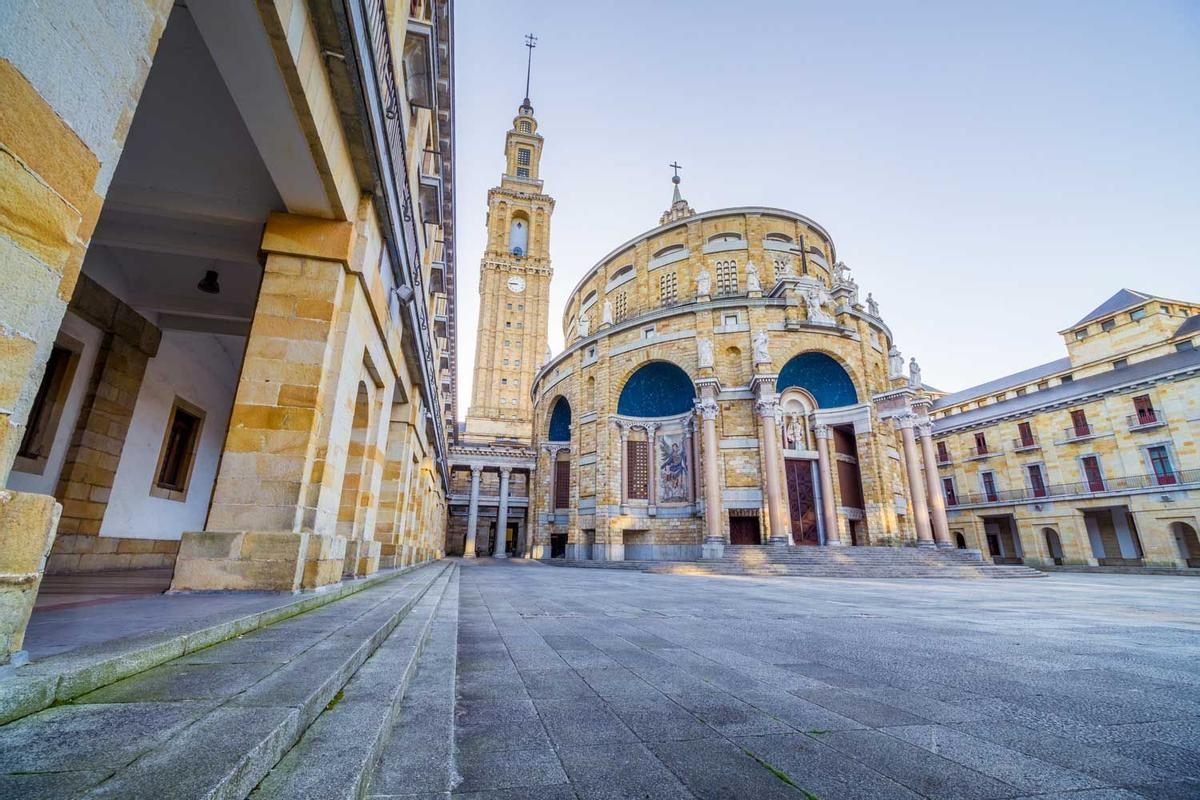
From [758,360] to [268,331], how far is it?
69.3 feet

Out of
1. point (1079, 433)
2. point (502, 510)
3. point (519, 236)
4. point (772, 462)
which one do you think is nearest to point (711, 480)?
point (772, 462)

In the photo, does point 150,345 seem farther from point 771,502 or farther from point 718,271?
point 718,271

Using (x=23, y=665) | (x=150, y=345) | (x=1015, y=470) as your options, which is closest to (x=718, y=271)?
(x=1015, y=470)

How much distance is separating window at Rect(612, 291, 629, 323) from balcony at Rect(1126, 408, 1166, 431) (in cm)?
2786

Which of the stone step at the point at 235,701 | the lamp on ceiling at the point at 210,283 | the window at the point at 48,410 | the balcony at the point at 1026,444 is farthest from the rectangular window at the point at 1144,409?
the window at the point at 48,410

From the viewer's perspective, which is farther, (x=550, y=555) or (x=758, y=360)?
(x=550, y=555)

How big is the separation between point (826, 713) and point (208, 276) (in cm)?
796

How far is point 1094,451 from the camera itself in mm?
28125

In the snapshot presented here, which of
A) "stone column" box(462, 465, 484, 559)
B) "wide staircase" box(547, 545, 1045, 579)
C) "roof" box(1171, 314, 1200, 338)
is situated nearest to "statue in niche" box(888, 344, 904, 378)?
"wide staircase" box(547, 545, 1045, 579)

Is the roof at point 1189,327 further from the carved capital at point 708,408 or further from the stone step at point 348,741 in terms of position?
the stone step at point 348,741

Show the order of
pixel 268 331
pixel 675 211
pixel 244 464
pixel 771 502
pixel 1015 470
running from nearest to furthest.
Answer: pixel 244 464 < pixel 268 331 < pixel 771 502 < pixel 1015 470 < pixel 675 211

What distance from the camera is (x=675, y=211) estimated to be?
39125mm

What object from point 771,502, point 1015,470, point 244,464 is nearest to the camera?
point 244,464

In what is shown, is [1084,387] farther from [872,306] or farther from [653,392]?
[653,392]
